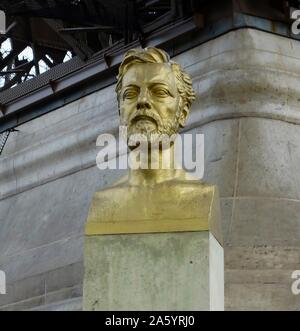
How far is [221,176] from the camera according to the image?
53.9 feet

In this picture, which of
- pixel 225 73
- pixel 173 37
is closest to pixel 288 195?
pixel 225 73

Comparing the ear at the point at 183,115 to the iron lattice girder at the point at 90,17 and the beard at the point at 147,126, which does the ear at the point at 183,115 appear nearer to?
the beard at the point at 147,126

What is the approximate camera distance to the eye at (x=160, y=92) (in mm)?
8500

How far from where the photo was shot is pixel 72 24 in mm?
Result: 23234

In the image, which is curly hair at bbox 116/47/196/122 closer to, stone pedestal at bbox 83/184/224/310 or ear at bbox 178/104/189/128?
ear at bbox 178/104/189/128

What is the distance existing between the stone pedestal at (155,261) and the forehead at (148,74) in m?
0.78

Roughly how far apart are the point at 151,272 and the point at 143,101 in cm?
115

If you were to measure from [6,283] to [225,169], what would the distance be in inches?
153

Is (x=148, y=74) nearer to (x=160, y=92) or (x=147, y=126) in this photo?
(x=160, y=92)

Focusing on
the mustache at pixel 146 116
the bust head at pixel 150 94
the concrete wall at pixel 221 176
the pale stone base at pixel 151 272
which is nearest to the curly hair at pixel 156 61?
the bust head at pixel 150 94
